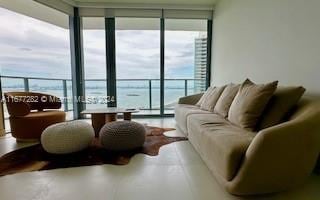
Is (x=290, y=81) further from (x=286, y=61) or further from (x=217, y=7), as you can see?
(x=217, y=7)

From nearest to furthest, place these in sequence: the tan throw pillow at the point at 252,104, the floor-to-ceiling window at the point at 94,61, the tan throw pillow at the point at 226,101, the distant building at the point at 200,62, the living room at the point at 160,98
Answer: the living room at the point at 160,98
the tan throw pillow at the point at 252,104
the tan throw pillow at the point at 226,101
the floor-to-ceiling window at the point at 94,61
the distant building at the point at 200,62

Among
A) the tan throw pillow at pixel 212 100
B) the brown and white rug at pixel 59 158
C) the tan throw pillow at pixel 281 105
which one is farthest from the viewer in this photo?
the tan throw pillow at pixel 212 100

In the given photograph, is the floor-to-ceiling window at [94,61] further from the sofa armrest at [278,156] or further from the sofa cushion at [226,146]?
the sofa armrest at [278,156]

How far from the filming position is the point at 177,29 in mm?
5164

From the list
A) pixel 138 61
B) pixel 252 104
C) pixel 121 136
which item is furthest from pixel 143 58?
pixel 252 104

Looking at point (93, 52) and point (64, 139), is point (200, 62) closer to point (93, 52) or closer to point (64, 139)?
point (93, 52)

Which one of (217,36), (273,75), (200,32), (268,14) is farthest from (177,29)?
(273,75)

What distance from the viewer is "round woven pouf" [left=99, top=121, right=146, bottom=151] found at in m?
2.63

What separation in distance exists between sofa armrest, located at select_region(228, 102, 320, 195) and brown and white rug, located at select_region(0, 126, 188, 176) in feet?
4.43

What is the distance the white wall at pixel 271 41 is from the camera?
6.89ft

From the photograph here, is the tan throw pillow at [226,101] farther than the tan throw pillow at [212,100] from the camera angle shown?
No

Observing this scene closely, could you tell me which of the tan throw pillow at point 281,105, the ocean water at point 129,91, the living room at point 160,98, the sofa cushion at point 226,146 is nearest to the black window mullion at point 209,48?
the living room at point 160,98

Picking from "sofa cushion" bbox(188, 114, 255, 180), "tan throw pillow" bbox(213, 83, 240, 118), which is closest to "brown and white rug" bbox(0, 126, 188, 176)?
"sofa cushion" bbox(188, 114, 255, 180)

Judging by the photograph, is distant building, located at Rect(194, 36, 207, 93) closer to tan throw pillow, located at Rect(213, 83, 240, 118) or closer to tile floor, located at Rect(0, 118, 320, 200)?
tan throw pillow, located at Rect(213, 83, 240, 118)
